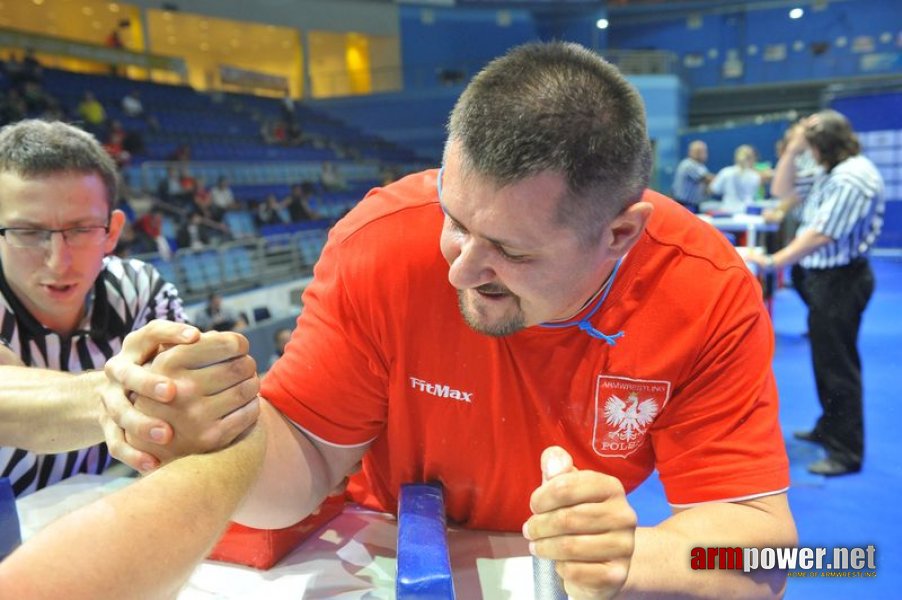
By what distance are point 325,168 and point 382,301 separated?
1195 cm

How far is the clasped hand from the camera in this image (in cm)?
101

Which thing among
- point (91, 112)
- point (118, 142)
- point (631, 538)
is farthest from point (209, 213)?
point (631, 538)

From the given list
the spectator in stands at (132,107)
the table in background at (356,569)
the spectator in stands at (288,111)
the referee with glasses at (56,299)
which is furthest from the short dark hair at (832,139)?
the spectator in stands at (288,111)

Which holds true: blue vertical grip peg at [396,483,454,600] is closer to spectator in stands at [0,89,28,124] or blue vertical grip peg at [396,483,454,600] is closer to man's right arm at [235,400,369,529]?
man's right arm at [235,400,369,529]

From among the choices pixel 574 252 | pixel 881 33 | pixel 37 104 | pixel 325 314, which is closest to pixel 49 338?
pixel 325 314

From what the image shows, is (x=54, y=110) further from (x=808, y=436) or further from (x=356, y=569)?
(x=356, y=569)

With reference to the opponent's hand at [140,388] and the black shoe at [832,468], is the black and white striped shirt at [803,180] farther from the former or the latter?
the opponent's hand at [140,388]

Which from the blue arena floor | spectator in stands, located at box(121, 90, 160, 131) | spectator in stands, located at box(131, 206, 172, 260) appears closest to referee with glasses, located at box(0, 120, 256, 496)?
the blue arena floor

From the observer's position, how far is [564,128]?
98cm

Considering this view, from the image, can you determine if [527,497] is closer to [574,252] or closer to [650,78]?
[574,252]

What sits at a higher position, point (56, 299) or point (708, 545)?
point (56, 299)

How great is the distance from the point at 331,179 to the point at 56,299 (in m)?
11.4

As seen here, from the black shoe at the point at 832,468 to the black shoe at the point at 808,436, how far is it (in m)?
0.28

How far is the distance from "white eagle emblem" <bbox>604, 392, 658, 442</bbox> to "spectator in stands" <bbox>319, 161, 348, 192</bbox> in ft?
38.8
